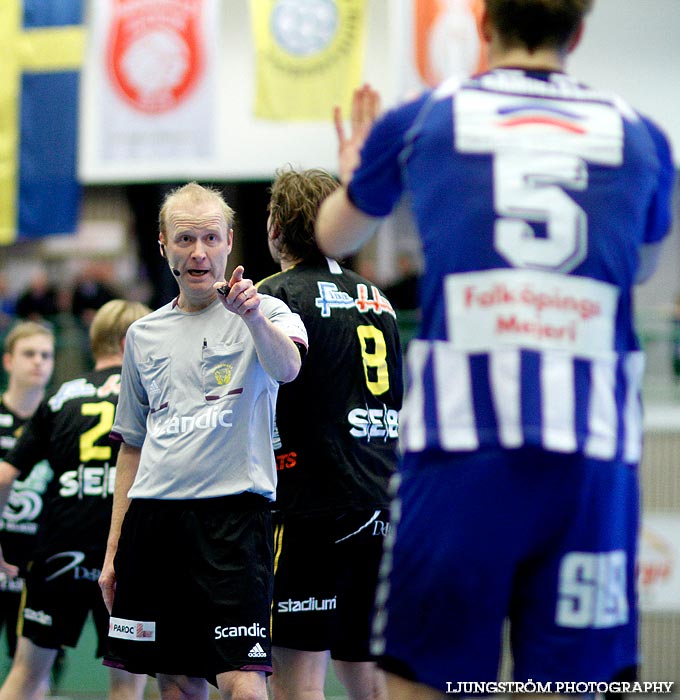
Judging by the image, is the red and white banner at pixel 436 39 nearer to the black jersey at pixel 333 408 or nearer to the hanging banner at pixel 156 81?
the hanging banner at pixel 156 81

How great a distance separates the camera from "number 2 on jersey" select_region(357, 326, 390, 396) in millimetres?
4430

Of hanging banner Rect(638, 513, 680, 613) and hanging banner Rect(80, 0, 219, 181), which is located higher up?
hanging banner Rect(80, 0, 219, 181)

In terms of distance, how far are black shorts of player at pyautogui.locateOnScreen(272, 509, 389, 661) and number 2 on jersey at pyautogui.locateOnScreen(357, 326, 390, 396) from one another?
19.4 inches

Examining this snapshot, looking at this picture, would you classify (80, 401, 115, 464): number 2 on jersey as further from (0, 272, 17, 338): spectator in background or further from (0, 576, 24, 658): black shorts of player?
(0, 272, 17, 338): spectator in background

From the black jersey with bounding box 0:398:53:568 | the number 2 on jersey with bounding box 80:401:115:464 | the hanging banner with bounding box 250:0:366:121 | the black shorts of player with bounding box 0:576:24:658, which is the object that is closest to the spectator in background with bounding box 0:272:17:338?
the hanging banner with bounding box 250:0:366:121

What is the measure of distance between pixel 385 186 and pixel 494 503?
2.57 ft

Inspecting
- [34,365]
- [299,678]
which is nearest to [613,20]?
[34,365]

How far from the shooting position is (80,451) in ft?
17.8

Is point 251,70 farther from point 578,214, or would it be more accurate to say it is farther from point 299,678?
point 578,214

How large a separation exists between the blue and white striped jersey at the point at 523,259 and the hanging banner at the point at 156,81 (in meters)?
9.98

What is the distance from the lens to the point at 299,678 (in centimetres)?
429

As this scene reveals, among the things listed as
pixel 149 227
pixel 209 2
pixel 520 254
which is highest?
pixel 209 2

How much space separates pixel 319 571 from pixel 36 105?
10146 mm

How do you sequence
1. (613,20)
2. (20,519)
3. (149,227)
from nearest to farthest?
(20,519) < (613,20) < (149,227)
